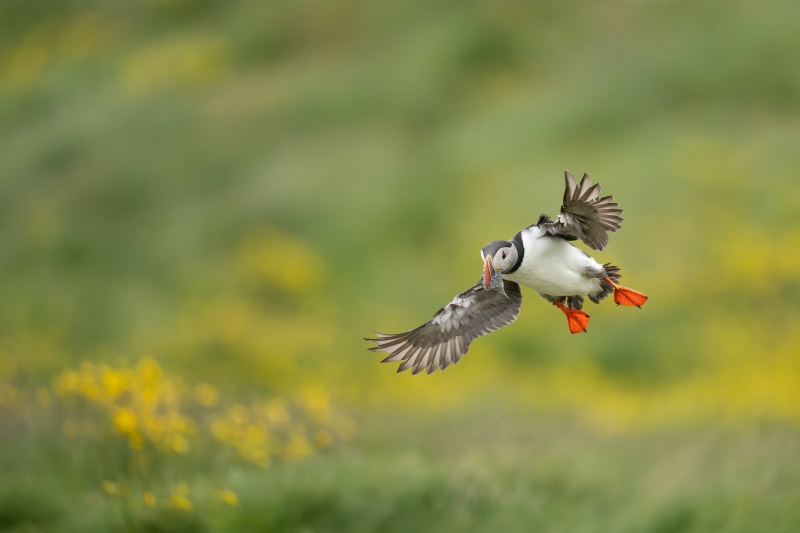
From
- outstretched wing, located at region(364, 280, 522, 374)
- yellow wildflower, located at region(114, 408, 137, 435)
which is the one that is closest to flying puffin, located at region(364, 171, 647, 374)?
outstretched wing, located at region(364, 280, 522, 374)

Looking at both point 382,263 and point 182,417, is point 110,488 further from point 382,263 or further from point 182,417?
point 382,263

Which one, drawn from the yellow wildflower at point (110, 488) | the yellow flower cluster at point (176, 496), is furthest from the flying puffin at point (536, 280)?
the yellow wildflower at point (110, 488)

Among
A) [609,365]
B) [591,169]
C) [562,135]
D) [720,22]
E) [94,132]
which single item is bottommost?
[609,365]

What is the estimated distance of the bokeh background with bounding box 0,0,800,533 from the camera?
8.12m

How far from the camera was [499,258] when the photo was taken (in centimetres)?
445

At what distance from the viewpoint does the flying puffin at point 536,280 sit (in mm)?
4652

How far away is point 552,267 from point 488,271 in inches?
27.9

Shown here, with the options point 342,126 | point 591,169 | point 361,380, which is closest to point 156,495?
point 361,380

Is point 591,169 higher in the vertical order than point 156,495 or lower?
higher

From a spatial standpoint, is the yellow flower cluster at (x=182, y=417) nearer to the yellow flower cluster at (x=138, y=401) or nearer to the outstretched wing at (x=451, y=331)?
the yellow flower cluster at (x=138, y=401)

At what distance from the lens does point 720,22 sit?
21.3 m

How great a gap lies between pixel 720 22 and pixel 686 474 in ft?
46.8

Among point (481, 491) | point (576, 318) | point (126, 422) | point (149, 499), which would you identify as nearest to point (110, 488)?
point (149, 499)

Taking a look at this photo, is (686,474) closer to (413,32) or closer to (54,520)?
(54,520)
